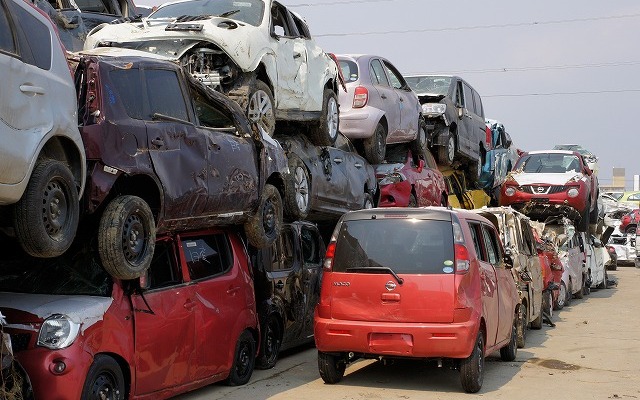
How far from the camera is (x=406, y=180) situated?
16.0 meters

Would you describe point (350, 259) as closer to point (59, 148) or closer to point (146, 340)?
point (146, 340)

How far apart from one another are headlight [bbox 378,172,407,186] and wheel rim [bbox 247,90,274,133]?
16.1ft

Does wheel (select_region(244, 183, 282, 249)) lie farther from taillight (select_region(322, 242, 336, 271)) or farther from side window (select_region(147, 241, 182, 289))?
side window (select_region(147, 241, 182, 289))

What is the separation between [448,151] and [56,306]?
13.5 metres

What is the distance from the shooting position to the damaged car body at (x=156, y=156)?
7270mm

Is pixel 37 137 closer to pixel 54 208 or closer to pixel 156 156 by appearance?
pixel 54 208

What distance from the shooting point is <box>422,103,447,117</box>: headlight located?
18.8m

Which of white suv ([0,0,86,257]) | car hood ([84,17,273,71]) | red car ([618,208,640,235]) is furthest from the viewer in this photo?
red car ([618,208,640,235])

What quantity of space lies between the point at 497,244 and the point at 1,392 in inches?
255

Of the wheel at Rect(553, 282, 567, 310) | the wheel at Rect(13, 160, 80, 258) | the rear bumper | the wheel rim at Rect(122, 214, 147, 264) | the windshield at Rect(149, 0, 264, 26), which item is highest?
the windshield at Rect(149, 0, 264, 26)

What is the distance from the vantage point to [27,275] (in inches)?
293

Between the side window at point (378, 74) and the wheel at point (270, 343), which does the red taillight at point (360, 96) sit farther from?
the wheel at point (270, 343)

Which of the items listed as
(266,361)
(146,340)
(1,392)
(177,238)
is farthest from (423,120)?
(1,392)

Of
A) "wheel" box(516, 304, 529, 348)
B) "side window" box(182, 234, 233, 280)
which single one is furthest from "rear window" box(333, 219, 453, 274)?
"wheel" box(516, 304, 529, 348)
